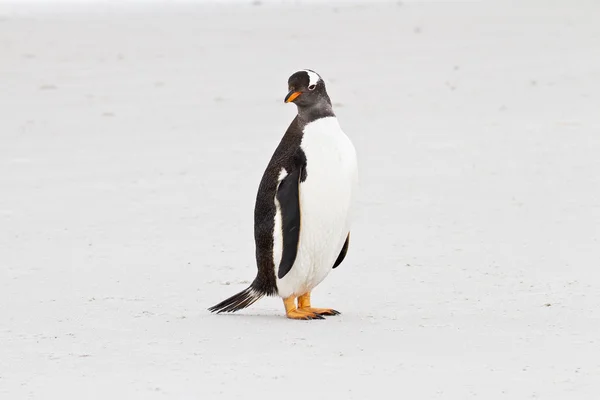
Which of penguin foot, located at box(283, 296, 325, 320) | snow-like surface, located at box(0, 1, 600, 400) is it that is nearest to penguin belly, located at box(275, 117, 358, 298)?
penguin foot, located at box(283, 296, 325, 320)

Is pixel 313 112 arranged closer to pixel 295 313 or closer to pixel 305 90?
pixel 305 90

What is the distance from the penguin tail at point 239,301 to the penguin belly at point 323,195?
208mm

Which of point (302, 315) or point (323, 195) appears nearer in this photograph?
point (323, 195)

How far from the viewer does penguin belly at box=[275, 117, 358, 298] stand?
474 cm

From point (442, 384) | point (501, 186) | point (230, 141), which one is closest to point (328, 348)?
point (442, 384)

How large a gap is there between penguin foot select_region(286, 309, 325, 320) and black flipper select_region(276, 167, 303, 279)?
210 mm

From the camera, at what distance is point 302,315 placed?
495 cm

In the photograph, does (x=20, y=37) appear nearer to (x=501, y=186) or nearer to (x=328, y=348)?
(x=501, y=186)

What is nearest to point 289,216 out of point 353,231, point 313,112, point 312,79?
point 313,112

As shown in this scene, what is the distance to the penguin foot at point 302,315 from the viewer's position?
4945mm

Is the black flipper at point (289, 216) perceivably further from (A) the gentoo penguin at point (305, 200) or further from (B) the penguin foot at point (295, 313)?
(B) the penguin foot at point (295, 313)

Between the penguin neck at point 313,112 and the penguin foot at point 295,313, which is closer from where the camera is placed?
the penguin neck at point 313,112

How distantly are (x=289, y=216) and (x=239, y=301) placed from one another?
0.52 meters

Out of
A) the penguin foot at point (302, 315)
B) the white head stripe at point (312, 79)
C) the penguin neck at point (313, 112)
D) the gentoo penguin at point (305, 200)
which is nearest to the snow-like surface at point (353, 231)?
the penguin foot at point (302, 315)
